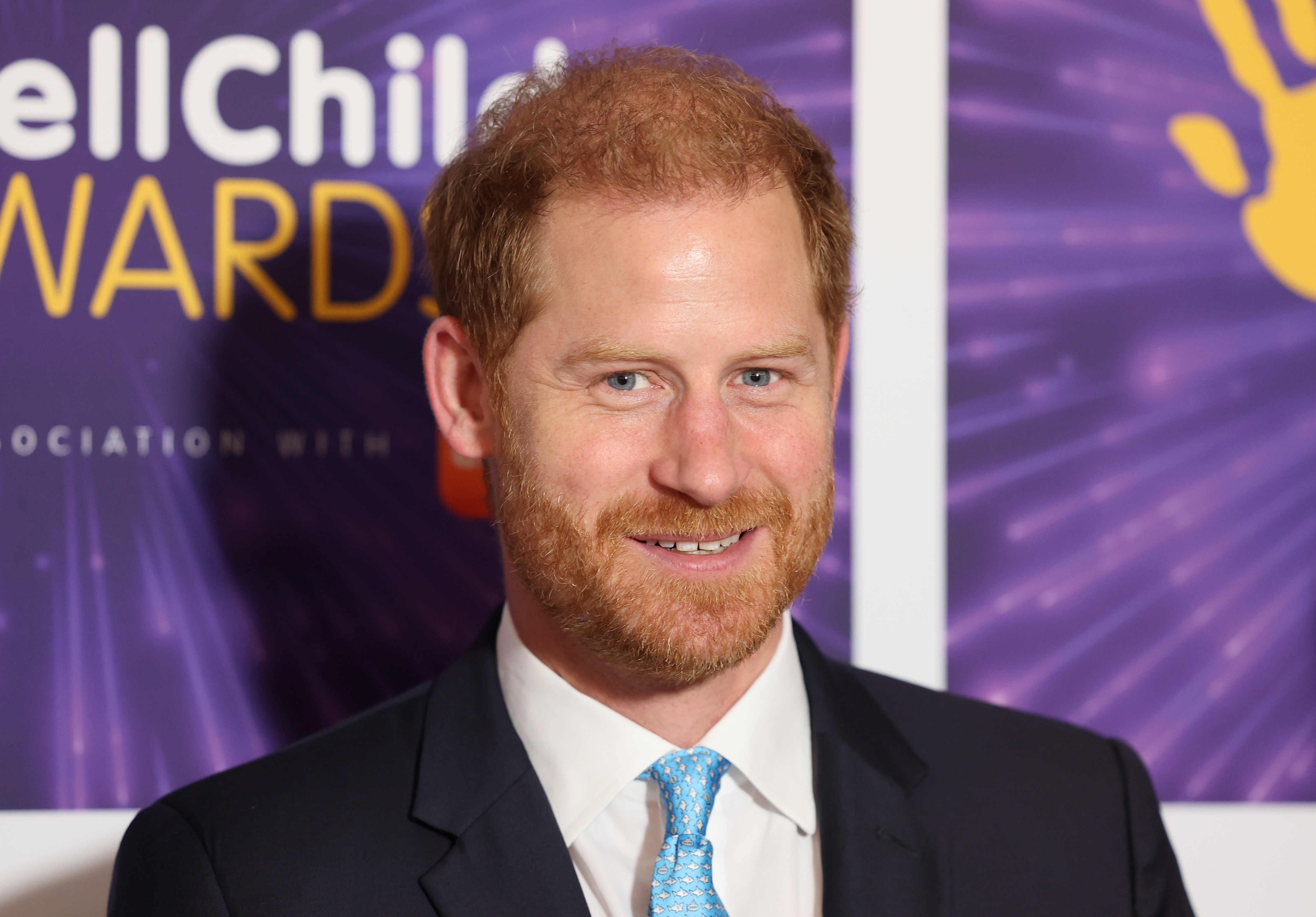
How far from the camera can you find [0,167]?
6.17 feet

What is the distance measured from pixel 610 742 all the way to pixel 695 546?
0.23 m

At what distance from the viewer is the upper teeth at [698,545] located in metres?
1.33

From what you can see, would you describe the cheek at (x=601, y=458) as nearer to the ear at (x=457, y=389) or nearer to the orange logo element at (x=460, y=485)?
the ear at (x=457, y=389)

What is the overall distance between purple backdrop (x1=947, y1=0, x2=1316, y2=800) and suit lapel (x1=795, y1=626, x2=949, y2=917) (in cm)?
55

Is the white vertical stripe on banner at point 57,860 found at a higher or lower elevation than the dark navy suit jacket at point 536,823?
lower

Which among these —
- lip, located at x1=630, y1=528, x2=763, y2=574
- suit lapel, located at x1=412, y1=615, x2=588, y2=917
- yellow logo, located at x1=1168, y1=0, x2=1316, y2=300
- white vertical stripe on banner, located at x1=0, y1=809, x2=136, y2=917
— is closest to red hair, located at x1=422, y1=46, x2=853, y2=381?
lip, located at x1=630, y1=528, x2=763, y2=574

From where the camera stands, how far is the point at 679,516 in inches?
50.5

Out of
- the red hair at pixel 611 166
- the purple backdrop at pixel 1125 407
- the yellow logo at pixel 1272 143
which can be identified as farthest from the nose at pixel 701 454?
the yellow logo at pixel 1272 143

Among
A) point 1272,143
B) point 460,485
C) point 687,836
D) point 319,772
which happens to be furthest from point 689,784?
point 1272,143

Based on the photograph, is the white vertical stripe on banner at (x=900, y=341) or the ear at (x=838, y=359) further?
the white vertical stripe on banner at (x=900, y=341)

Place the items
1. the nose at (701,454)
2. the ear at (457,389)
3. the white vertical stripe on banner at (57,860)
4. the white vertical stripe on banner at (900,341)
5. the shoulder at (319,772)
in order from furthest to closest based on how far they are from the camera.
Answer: the white vertical stripe on banner at (900,341) < the white vertical stripe on banner at (57,860) < the ear at (457,389) < the shoulder at (319,772) < the nose at (701,454)

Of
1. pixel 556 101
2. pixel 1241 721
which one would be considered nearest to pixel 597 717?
pixel 556 101

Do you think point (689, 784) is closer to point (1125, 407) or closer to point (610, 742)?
point (610, 742)

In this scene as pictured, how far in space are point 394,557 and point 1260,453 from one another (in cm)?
135
